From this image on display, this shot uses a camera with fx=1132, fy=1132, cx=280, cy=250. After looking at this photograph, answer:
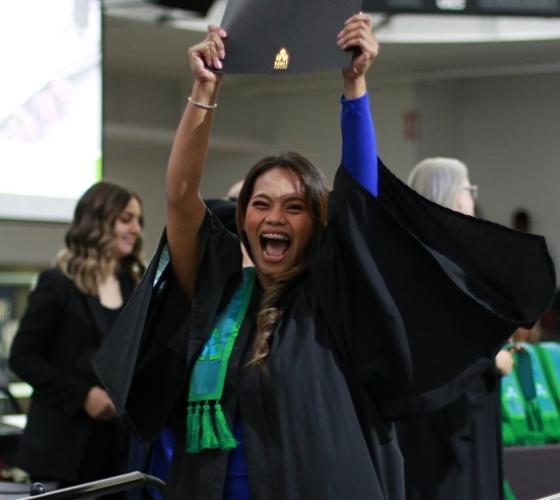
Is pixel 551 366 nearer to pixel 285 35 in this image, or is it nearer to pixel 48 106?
pixel 285 35

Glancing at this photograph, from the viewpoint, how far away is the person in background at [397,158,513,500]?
3068 mm

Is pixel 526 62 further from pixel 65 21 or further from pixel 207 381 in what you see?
pixel 207 381

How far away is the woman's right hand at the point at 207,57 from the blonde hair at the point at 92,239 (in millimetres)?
1851

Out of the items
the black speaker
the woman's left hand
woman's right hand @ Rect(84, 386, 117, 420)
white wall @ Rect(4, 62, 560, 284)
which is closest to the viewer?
the woman's left hand

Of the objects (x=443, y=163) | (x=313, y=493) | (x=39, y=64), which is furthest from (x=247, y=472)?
(x=39, y=64)

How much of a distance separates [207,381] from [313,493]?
0.90 feet

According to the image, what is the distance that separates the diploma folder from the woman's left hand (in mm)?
18

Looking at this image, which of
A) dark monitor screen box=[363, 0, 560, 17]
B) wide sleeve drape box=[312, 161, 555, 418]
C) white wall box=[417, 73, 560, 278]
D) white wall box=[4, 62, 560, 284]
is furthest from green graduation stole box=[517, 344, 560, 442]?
white wall box=[417, 73, 560, 278]

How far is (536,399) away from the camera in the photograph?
415cm

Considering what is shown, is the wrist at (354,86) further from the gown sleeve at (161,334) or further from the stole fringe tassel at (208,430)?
the stole fringe tassel at (208,430)

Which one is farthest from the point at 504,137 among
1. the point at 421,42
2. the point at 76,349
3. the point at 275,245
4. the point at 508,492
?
the point at 275,245

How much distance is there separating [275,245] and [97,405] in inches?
66.0

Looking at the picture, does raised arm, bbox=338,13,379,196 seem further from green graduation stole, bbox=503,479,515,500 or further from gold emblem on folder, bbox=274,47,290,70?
green graduation stole, bbox=503,479,515,500

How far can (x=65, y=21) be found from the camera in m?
5.73
